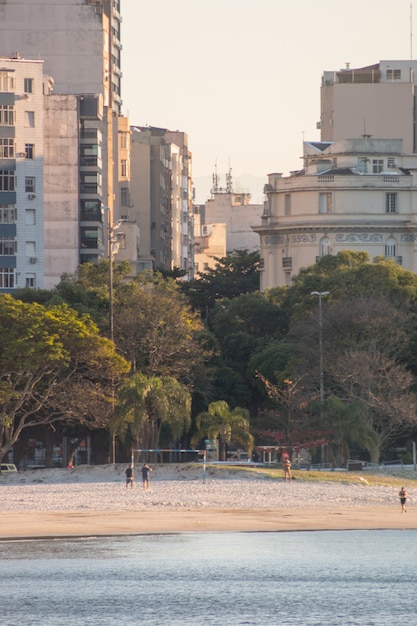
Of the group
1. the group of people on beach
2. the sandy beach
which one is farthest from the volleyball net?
the group of people on beach

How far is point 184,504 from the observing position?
90812 mm

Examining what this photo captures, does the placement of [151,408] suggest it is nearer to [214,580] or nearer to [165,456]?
[165,456]

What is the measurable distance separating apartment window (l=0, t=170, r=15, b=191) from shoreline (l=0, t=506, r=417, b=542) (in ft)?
231

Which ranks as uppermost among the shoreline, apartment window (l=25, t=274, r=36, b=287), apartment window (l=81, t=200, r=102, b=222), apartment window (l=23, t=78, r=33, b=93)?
apartment window (l=23, t=78, r=33, b=93)

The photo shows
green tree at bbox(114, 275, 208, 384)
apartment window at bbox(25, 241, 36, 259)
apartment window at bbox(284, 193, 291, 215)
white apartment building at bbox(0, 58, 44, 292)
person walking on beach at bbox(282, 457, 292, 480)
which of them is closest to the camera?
person walking on beach at bbox(282, 457, 292, 480)

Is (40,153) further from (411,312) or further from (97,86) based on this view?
(411,312)

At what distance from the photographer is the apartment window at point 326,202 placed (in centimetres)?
16012

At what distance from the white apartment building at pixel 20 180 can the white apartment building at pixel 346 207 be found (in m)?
20.1

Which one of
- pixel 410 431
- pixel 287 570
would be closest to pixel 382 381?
pixel 410 431

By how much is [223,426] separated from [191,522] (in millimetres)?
23592

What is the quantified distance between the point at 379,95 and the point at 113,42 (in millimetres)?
30569

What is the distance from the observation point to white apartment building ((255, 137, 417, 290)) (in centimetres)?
15988

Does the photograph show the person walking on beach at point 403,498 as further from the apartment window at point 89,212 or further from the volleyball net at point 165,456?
the apartment window at point 89,212

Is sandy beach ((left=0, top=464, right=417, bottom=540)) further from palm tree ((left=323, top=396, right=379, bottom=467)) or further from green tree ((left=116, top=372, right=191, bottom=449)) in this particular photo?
palm tree ((left=323, top=396, right=379, bottom=467))
